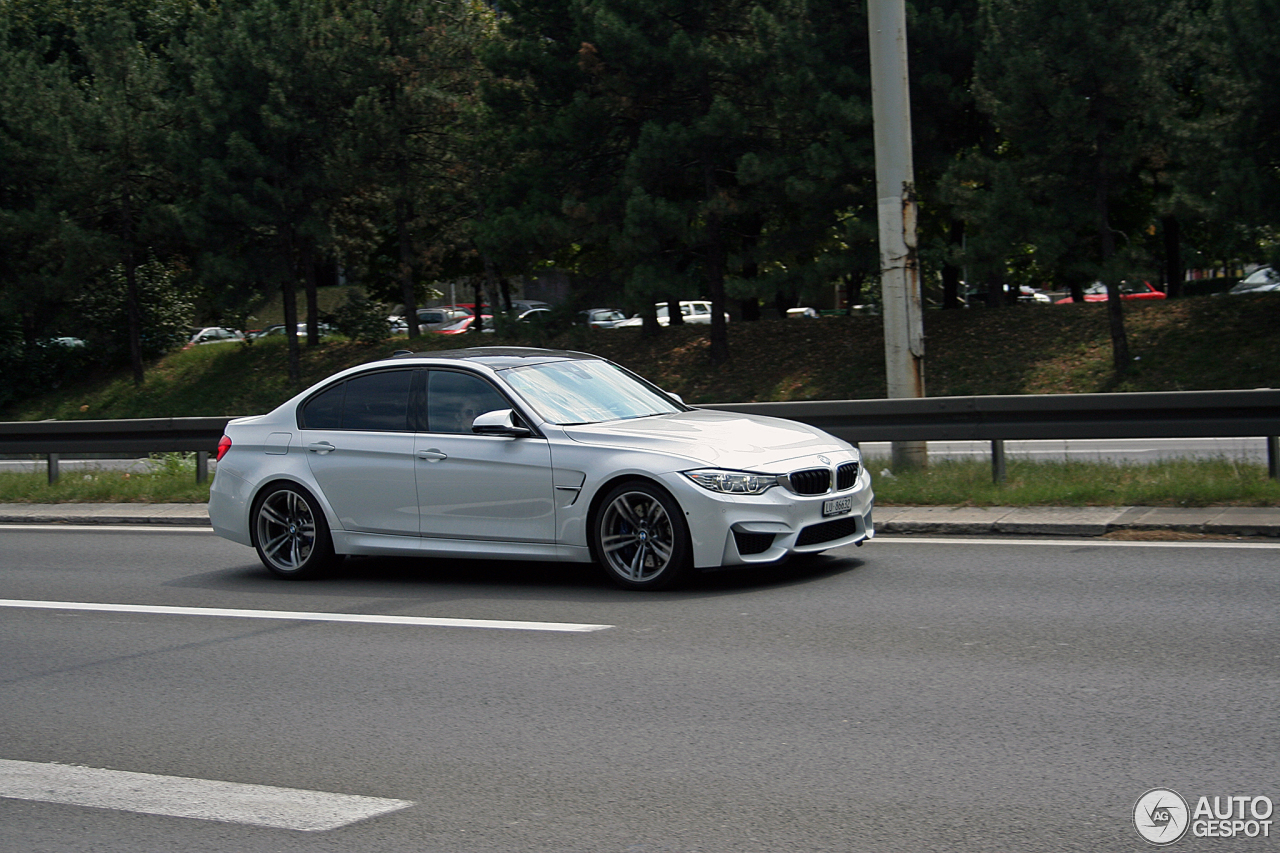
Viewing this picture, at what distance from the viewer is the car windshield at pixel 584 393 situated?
923 cm

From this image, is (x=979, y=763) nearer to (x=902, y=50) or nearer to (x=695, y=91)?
(x=902, y=50)

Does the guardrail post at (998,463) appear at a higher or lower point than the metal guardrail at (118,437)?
lower

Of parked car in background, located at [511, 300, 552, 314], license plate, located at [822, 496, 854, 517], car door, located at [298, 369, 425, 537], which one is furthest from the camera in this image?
parked car in background, located at [511, 300, 552, 314]

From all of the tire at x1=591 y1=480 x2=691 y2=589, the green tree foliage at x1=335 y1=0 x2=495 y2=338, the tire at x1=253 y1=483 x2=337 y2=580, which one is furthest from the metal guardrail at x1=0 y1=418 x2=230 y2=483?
the green tree foliage at x1=335 y1=0 x2=495 y2=338

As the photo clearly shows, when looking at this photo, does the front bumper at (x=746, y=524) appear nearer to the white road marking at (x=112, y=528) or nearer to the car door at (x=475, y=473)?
the car door at (x=475, y=473)

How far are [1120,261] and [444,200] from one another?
64.2 ft

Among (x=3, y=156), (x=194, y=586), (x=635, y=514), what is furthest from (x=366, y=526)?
(x=3, y=156)

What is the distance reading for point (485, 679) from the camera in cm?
659

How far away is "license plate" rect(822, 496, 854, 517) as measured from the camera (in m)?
8.52

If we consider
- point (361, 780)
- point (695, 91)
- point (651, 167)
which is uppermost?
point (695, 91)

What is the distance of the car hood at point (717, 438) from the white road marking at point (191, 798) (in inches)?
154

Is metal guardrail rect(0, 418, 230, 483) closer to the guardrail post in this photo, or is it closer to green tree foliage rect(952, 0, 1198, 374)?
the guardrail post

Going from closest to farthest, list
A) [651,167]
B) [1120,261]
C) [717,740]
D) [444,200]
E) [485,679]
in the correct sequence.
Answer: [717,740], [485,679], [1120,261], [651,167], [444,200]

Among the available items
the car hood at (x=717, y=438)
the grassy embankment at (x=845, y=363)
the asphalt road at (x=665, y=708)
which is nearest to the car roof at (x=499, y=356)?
the car hood at (x=717, y=438)
